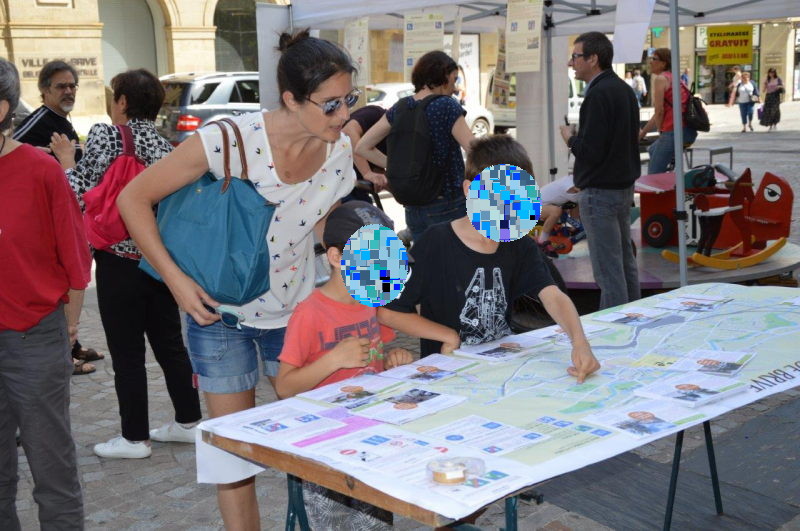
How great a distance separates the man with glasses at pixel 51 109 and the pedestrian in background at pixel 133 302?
79 cm

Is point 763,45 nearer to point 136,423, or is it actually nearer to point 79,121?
point 79,121

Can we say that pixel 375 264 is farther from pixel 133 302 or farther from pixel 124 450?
pixel 124 450

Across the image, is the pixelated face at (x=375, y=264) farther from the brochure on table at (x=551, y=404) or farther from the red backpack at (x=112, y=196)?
the red backpack at (x=112, y=196)

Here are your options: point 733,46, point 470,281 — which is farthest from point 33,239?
point 733,46

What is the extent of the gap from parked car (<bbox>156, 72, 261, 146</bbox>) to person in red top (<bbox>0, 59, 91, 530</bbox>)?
11574 mm

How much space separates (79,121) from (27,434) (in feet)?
62.9

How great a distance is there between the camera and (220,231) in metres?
2.71

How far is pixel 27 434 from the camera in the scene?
9.70 ft

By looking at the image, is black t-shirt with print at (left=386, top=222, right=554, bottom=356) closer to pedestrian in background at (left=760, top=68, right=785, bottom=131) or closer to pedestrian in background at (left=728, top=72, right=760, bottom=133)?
pedestrian in background at (left=728, top=72, right=760, bottom=133)

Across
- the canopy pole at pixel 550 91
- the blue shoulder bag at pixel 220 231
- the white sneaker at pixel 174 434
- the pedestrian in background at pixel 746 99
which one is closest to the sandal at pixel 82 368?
the white sneaker at pixel 174 434

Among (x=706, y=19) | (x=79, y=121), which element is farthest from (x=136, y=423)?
(x=79, y=121)

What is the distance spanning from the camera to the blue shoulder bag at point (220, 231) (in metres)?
Result: 2.71

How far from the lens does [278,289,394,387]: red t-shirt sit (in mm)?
2613

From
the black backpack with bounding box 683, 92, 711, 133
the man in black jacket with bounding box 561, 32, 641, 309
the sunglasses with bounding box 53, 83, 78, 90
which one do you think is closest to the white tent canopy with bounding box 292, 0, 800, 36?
the black backpack with bounding box 683, 92, 711, 133
